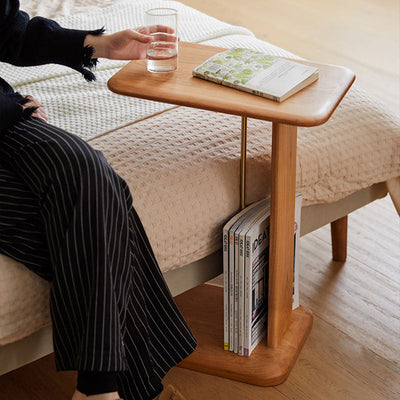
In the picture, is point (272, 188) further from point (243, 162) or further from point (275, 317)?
point (275, 317)

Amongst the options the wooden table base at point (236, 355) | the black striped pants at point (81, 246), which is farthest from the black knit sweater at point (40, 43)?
the wooden table base at point (236, 355)

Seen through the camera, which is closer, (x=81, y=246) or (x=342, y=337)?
(x=81, y=246)

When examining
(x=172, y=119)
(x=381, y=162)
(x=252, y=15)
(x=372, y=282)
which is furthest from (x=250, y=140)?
(x=252, y=15)

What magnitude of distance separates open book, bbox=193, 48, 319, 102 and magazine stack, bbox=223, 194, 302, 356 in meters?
0.29

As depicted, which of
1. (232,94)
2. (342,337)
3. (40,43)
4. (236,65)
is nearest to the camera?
(232,94)

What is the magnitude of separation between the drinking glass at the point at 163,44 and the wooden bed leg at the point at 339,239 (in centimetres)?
73

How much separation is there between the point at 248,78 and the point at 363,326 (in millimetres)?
745

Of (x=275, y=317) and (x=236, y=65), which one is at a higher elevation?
(x=236, y=65)

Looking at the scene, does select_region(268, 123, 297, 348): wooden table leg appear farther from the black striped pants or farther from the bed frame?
the black striped pants

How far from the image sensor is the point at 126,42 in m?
1.39

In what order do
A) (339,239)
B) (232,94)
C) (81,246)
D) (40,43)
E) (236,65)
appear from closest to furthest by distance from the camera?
(81,246) → (232,94) → (236,65) → (40,43) → (339,239)

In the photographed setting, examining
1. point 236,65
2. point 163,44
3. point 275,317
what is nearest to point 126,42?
point 163,44

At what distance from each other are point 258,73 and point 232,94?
3.8 inches

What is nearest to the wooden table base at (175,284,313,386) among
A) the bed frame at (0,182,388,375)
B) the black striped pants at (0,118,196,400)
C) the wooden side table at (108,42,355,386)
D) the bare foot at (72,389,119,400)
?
the wooden side table at (108,42,355,386)
